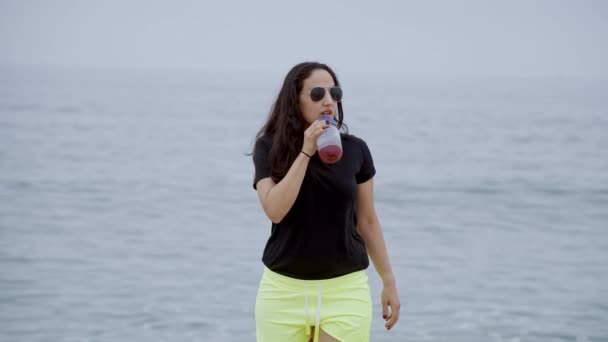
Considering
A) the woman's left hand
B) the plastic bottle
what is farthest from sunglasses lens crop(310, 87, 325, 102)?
the woman's left hand

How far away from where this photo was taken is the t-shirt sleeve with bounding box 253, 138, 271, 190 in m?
3.58

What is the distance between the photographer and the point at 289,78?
12.2 ft

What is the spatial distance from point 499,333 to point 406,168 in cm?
1704

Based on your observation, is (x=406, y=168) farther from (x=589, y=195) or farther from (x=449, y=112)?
(x=449, y=112)

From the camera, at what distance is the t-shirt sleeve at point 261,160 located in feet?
11.8

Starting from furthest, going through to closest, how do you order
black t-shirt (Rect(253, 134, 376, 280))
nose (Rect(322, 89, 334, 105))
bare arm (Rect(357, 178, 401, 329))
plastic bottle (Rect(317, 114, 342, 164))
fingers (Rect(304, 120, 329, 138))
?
bare arm (Rect(357, 178, 401, 329))
nose (Rect(322, 89, 334, 105))
black t-shirt (Rect(253, 134, 376, 280))
fingers (Rect(304, 120, 329, 138))
plastic bottle (Rect(317, 114, 342, 164))

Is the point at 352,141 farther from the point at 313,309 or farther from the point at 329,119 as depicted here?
the point at 313,309

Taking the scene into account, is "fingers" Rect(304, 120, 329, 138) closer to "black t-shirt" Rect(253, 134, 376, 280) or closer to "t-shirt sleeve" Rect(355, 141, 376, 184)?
"black t-shirt" Rect(253, 134, 376, 280)

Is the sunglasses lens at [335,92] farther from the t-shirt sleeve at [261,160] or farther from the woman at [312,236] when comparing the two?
the t-shirt sleeve at [261,160]

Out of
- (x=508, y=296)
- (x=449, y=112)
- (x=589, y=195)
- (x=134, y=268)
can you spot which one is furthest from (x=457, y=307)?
(x=449, y=112)

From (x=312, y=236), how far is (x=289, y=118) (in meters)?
0.52

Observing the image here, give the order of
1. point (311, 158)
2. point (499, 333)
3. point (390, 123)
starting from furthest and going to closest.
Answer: point (390, 123) < point (499, 333) < point (311, 158)

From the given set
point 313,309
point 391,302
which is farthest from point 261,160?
point 391,302

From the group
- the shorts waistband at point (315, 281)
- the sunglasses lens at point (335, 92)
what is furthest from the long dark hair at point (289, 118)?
the shorts waistband at point (315, 281)
